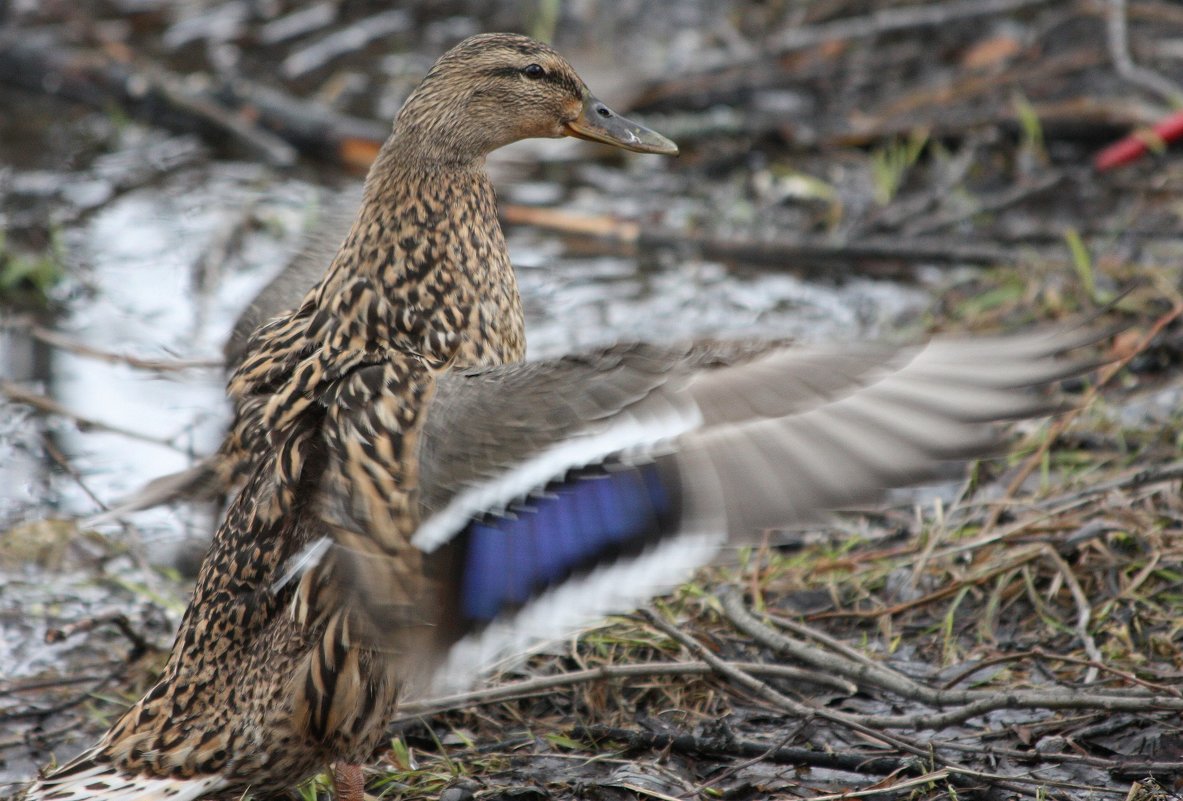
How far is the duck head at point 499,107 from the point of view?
3.75 m

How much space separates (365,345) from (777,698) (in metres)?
1.26

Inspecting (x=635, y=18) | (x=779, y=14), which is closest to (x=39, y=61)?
(x=635, y=18)

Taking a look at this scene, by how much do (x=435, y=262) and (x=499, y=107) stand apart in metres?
0.56

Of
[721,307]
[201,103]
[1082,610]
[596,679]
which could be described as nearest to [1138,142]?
[721,307]

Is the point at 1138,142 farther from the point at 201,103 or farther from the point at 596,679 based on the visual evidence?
the point at 201,103

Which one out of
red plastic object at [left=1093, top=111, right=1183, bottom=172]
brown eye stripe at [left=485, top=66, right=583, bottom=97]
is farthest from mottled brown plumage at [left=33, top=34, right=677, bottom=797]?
red plastic object at [left=1093, top=111, right=1183, bottom=172]

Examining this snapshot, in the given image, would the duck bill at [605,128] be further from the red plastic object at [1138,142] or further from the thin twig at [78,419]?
the red plastic object at [1138,142]

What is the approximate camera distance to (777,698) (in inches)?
141

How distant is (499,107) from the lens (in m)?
3.91

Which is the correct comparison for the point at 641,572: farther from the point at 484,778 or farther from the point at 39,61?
the point at 39,61

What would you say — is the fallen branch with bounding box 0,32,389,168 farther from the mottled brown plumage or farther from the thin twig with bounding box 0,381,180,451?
the mottled brown plumage

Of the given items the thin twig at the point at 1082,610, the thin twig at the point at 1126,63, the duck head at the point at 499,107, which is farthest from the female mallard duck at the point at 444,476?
the thin twig at the point at 1126,63

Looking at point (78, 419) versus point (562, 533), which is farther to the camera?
point (78, 419)

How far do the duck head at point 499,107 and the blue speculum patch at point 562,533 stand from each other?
115 centimetres
